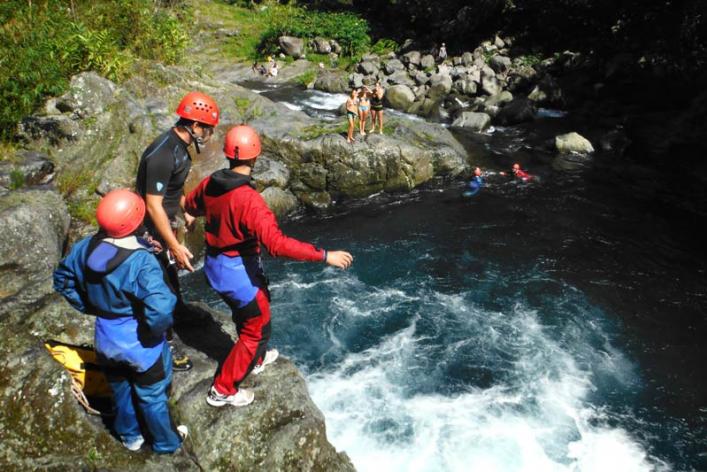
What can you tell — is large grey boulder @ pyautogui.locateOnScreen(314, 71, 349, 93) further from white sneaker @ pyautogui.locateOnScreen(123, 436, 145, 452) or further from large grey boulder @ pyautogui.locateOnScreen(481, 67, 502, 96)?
white sneaker @ pyautogui.locateOnScreen(123, 436, 145, 452)

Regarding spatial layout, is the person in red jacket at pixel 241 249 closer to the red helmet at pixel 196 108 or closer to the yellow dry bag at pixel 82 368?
the red helmet at pixel 196 108

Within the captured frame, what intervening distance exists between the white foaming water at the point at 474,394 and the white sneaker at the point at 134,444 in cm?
282

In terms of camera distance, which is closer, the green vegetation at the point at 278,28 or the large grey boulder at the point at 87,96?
the large grey boulder at the point at 87,96

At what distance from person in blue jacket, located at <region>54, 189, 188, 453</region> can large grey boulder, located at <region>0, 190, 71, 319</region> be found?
2779 mm

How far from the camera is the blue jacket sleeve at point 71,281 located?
133 inches

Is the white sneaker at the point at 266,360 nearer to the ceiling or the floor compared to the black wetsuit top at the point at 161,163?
nearer to the floor

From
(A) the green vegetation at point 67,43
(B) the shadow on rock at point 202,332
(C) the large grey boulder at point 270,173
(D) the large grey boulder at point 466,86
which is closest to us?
(B) the shadow on rock at point 202,332

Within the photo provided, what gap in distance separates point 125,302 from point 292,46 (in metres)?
35.7

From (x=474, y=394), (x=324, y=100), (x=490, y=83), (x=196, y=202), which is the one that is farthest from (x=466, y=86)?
(x=196, y=202)

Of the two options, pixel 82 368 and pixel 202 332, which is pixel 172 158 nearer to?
pixel 82 368

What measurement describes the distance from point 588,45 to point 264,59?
2221 centimetres

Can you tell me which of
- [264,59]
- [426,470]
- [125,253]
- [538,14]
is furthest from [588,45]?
[125,253]

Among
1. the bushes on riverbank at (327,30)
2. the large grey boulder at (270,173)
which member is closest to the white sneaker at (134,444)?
the large grey boulder at (270,173)

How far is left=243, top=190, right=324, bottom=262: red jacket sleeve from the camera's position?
364 centimetres
